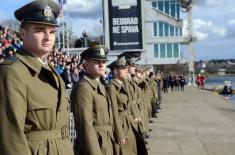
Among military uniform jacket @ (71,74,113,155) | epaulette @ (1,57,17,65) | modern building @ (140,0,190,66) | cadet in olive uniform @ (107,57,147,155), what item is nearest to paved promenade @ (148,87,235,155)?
cadet in olive uniform @ (107,57,147,155)

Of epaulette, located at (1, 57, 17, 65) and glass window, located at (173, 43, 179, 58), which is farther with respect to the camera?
glass window, located at (173, 43, 179, 58)

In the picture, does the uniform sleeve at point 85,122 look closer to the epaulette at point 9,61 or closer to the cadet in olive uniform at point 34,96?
the cadet in olive uniform at point 34,96

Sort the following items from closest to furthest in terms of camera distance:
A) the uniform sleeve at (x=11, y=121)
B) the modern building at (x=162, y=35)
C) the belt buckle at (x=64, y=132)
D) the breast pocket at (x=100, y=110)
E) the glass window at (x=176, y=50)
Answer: the uniform sleeve at (x=11, y=121) → the belt buckle at (x=64, y=132) → the breast pocket at (x=100, y=110) → the modern building at (x=162, y=35) → the glass window at (x=176, y=50)

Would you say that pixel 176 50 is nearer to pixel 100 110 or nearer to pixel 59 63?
pixel 59 63

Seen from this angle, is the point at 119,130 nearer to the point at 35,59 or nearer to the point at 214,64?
the point at 35,59

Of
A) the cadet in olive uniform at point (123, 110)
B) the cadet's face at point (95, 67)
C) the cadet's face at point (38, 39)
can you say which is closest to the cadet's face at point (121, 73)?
the cadet in olive uniform at point (123, 110)

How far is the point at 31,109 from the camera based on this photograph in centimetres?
329

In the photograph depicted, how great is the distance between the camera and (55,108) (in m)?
3.44

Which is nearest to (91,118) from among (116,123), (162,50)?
(116,123)

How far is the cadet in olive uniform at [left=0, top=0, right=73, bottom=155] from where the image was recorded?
3.18 m

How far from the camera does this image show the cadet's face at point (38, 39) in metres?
3.42

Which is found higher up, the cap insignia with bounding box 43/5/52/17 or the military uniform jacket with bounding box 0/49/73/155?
the cap insignia with bounding box 43/5/52/17

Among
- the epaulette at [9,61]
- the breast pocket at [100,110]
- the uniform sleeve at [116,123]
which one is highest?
the epaulette at [9,61]

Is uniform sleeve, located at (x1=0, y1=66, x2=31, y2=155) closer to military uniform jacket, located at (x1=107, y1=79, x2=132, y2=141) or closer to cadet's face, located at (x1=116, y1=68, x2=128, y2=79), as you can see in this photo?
military uniform jacket, located at (x1=107, y1=79, x2=132, y2=141)
